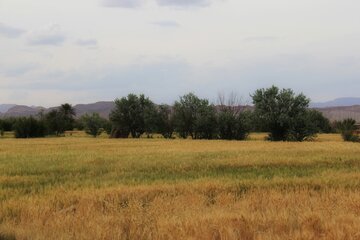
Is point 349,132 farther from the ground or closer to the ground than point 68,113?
closer to the ground

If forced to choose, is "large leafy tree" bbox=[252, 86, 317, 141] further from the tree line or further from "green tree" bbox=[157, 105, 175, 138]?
"green tree" bbox=[157, 105, 175, 138]

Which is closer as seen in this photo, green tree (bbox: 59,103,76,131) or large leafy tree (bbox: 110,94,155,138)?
large leafy tree (bbox: 110,94,155,138)

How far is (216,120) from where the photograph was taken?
68.4 m

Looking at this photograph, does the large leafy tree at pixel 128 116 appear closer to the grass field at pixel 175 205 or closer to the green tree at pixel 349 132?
the green tree at pixel 349 132

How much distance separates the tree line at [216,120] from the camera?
60844 mm

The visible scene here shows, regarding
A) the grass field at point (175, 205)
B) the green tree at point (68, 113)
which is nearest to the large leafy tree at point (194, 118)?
the grass field at point (175, 205)

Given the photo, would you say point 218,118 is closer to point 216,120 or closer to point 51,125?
point 216,120

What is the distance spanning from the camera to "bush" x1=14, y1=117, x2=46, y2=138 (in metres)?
83.9

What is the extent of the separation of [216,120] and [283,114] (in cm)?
1173

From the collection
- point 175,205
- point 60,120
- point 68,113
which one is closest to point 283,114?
point 175,205

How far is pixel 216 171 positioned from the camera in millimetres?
18797

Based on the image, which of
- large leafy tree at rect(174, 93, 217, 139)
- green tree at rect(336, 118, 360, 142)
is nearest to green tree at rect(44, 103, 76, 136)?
large leafy tree at rect(174, 93, 217, 139)

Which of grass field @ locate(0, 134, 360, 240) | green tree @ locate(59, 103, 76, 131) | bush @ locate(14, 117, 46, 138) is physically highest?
green tree @ locate(59, 103, 76, 131)

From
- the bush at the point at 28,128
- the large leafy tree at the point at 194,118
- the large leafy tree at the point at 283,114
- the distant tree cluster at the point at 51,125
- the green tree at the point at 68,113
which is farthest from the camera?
the green tree at the point at 68,113
